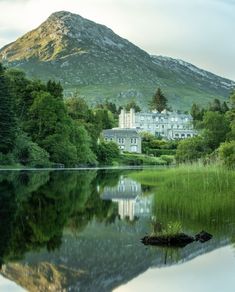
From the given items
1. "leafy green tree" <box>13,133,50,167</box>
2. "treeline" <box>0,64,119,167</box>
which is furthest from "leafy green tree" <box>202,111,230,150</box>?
"leafy green tree" <box>13,133,50,167</box>

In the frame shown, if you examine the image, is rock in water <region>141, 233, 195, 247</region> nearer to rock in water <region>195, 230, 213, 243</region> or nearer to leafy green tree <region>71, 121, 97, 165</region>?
rock in water <region>195, 230, 213, 243</region>

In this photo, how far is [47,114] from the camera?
90.4m

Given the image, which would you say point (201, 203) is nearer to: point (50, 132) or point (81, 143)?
point (50, 132)

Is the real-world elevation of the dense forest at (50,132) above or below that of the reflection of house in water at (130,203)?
above

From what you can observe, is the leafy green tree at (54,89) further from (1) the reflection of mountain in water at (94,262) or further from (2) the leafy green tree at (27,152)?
(1) the reflection of mountain in water at (94,262)

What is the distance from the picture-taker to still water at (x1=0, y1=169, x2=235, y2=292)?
12.3 metres

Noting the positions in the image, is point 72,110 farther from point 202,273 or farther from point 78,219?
point 202,273

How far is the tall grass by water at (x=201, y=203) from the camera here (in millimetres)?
19594

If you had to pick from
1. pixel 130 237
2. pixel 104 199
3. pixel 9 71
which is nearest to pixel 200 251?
pixel 130 237

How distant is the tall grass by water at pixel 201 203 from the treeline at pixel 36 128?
50.3 meters

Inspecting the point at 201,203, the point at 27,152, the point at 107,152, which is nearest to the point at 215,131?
the point at 27,152

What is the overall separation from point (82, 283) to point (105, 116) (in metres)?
172

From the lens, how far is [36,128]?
91125 millimetres

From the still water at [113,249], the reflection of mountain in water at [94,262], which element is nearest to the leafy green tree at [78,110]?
the still water at [113,249]
